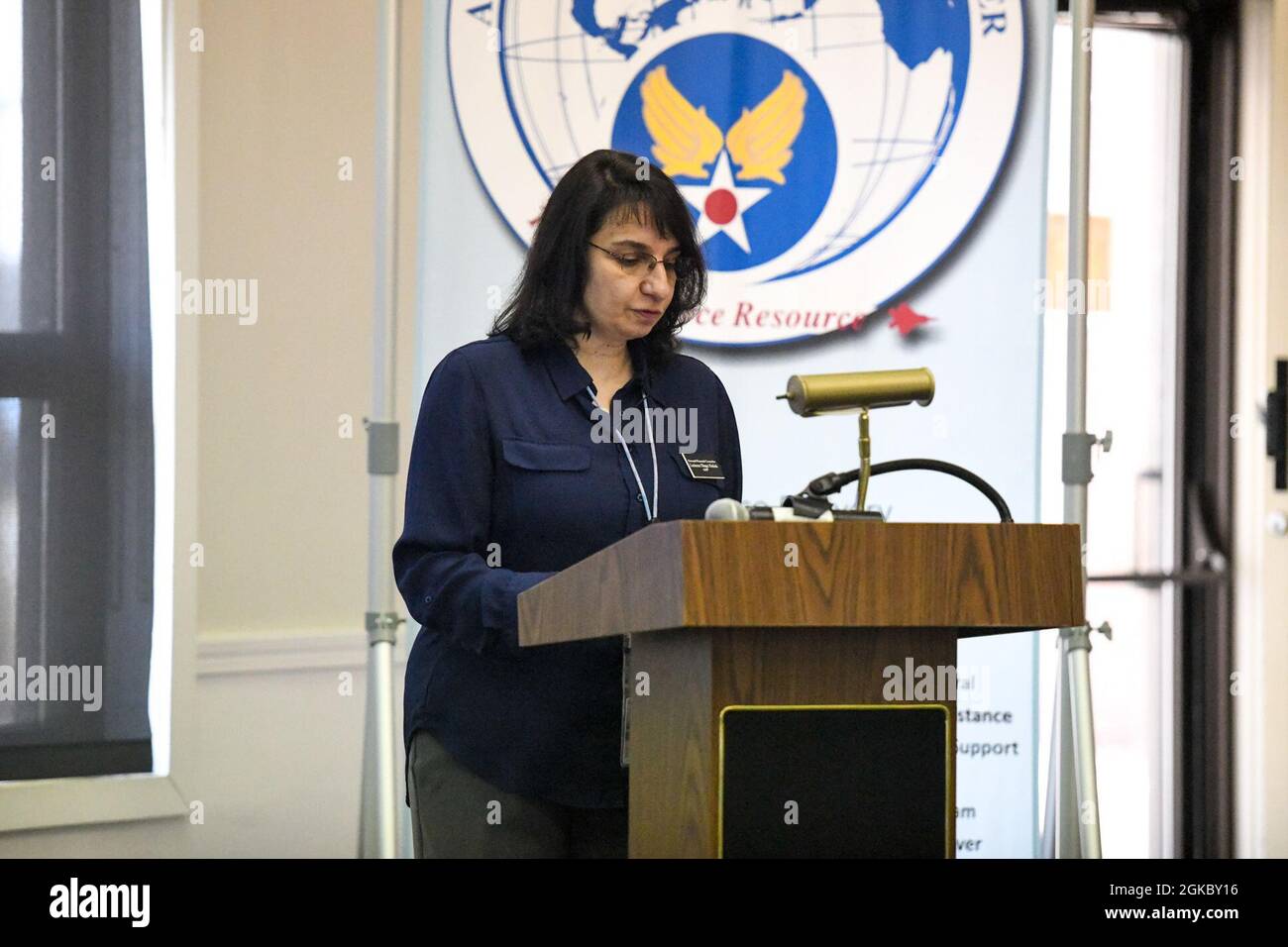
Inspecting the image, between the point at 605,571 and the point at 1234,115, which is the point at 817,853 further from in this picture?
the point at 1234,115

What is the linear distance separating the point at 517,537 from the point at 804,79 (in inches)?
56.1

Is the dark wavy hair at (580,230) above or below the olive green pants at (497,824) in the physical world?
above

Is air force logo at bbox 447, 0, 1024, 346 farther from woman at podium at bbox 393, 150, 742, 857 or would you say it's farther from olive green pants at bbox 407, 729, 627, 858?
olive green pants at bbox 407, 729, 627, 858

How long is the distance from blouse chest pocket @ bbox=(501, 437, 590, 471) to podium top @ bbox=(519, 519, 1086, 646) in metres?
0.44

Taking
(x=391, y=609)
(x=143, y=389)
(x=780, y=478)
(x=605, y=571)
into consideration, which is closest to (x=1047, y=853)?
(x=780, y=478)

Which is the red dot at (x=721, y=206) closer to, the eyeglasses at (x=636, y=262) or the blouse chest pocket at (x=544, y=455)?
the eyeglasses at (x=636, y=262)

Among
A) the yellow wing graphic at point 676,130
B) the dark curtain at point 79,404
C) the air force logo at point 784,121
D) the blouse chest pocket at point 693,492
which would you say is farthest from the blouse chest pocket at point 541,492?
the dark curtain at point 79,404

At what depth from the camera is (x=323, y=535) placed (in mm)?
3285

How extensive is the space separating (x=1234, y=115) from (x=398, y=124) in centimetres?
237

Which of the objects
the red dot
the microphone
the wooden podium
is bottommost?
the wooden podium

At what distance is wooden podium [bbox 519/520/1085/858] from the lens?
50.7 inches

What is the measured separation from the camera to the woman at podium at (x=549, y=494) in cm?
177

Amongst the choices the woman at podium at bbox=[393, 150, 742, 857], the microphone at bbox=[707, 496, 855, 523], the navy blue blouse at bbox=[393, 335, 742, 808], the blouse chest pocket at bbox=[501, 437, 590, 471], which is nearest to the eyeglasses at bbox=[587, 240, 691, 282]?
the woman at podium at bbox=[393, 150, 742, 857]

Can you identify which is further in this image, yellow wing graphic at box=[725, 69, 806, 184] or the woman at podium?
yellow wing graphic at box=[725, 69, 806, 184]
